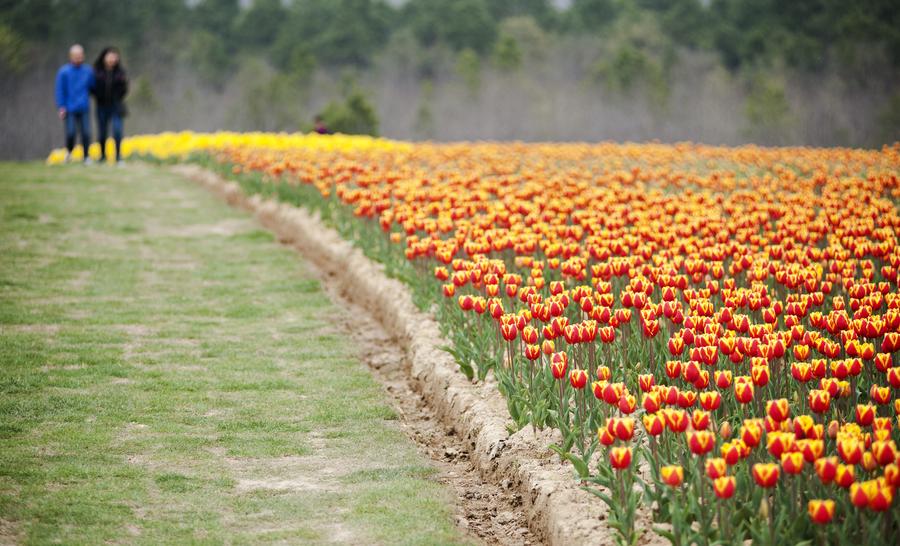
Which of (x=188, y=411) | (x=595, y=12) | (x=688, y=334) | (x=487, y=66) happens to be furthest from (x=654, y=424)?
(x=595, y=12)

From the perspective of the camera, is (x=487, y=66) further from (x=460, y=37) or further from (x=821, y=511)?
(x=821, y=511)

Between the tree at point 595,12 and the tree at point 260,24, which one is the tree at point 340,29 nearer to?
the tree at point 260,24

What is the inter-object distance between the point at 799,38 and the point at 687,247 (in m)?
30.1

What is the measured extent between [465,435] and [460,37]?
141 feet

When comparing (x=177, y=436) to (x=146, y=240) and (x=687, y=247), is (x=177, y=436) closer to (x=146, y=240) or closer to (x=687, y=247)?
(x=687, y=247)

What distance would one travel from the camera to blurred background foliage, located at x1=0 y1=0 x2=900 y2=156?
25891 mm

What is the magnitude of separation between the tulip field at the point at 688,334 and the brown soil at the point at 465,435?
0.43ft

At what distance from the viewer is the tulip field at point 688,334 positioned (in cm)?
395

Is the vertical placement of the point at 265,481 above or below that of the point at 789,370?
below

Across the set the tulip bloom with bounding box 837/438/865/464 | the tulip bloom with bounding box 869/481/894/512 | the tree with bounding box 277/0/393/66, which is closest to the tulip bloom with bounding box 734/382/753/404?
the tulip bloom with bounding box 837/438/865/464

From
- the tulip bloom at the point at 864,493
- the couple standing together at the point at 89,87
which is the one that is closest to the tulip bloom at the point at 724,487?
the tulip bloom at the point at 864,493

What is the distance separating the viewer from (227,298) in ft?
31.3

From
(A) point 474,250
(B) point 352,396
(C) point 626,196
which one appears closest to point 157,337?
(B) point 352,396

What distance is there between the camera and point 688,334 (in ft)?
16.6
